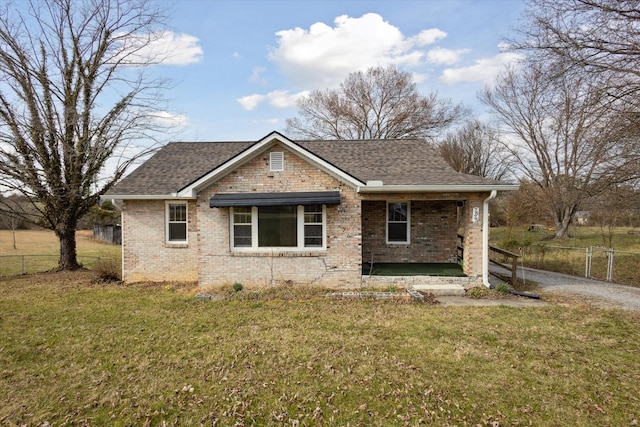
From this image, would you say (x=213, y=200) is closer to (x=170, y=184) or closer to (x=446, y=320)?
(x=170, y=184)

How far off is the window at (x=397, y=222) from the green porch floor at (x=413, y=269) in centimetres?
90

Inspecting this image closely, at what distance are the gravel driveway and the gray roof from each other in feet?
13.2

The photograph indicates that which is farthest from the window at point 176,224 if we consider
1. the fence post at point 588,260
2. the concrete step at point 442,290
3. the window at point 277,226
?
the fence post at point 588,260

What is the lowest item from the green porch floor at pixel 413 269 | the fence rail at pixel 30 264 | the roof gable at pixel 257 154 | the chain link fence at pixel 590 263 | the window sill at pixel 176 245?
the fence rail at pixel 30 264

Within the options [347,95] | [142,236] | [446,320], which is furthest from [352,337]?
[347,95]

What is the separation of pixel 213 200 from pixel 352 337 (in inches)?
217

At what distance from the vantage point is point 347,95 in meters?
32.3

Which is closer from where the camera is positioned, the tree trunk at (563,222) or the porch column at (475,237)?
the porch column at (475,237)

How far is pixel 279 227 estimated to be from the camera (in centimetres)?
983

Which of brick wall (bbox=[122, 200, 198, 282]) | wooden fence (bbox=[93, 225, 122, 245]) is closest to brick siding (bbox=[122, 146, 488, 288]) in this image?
brick wall (bbox=[122, 200, 198, 282])

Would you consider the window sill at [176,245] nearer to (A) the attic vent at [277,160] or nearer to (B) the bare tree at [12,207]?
(A) the attic vent at [277,160]

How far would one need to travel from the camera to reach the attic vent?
9.69 meters

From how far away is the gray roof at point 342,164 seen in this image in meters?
10.3

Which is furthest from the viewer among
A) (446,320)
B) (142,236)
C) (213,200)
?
(142,236)
